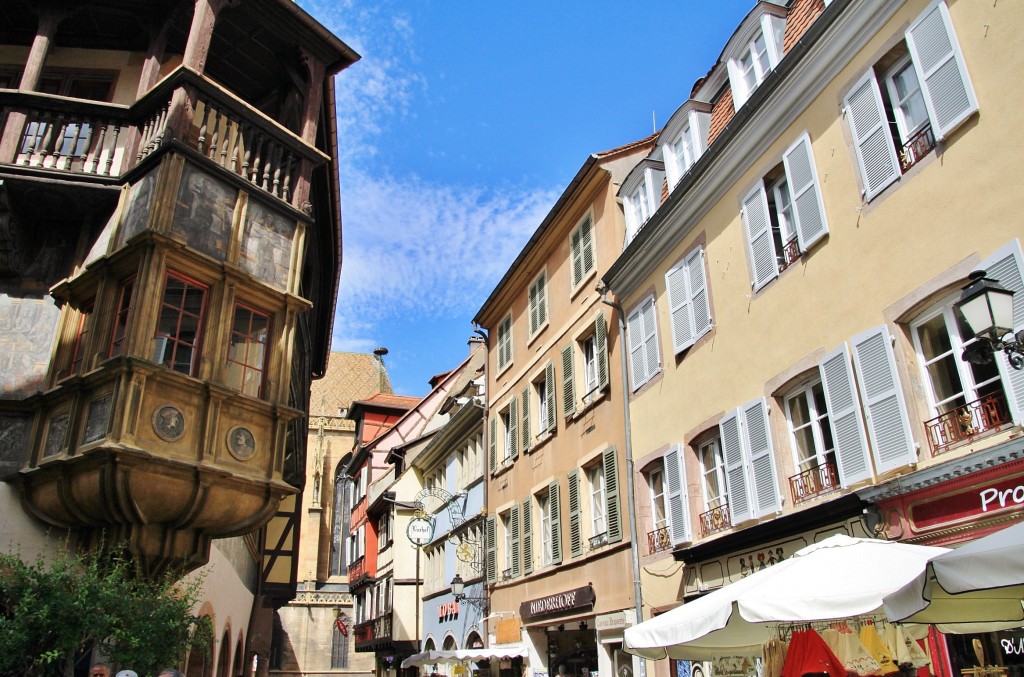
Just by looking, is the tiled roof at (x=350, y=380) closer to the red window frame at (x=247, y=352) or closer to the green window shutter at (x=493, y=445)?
the green window shutter at (x=493, y=445)

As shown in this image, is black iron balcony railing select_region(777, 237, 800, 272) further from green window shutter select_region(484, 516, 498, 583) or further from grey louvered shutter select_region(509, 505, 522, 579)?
green window shutter select_region(484, 516, 498, 583)

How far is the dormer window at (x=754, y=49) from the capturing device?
10788 mm

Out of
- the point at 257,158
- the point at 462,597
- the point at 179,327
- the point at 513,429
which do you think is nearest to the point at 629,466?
the point at 513,429

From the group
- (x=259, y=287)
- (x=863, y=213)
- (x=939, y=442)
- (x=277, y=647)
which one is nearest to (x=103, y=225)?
(x=259, y=287)

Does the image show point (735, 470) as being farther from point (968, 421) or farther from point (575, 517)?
point (575, 517)

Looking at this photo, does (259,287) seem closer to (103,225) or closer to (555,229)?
(103,225)

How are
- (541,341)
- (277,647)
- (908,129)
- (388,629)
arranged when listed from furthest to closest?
(277,647), (388,629), (541,341), (908,129)

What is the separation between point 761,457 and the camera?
32.1ft

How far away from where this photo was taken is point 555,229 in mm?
18438

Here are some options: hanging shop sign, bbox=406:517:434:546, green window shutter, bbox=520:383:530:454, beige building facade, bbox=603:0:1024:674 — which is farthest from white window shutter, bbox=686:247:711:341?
hanging shop sign, bbox=406:517:434:546

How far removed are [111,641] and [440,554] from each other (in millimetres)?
18515

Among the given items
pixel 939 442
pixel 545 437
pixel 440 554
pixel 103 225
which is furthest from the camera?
pixel 440 554

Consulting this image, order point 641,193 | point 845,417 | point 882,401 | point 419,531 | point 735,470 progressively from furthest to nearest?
point 419,531 → point 641,193 → point 735,470 → point 845,417 → point 882,401

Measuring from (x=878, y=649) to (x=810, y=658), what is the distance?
1.72 ft
